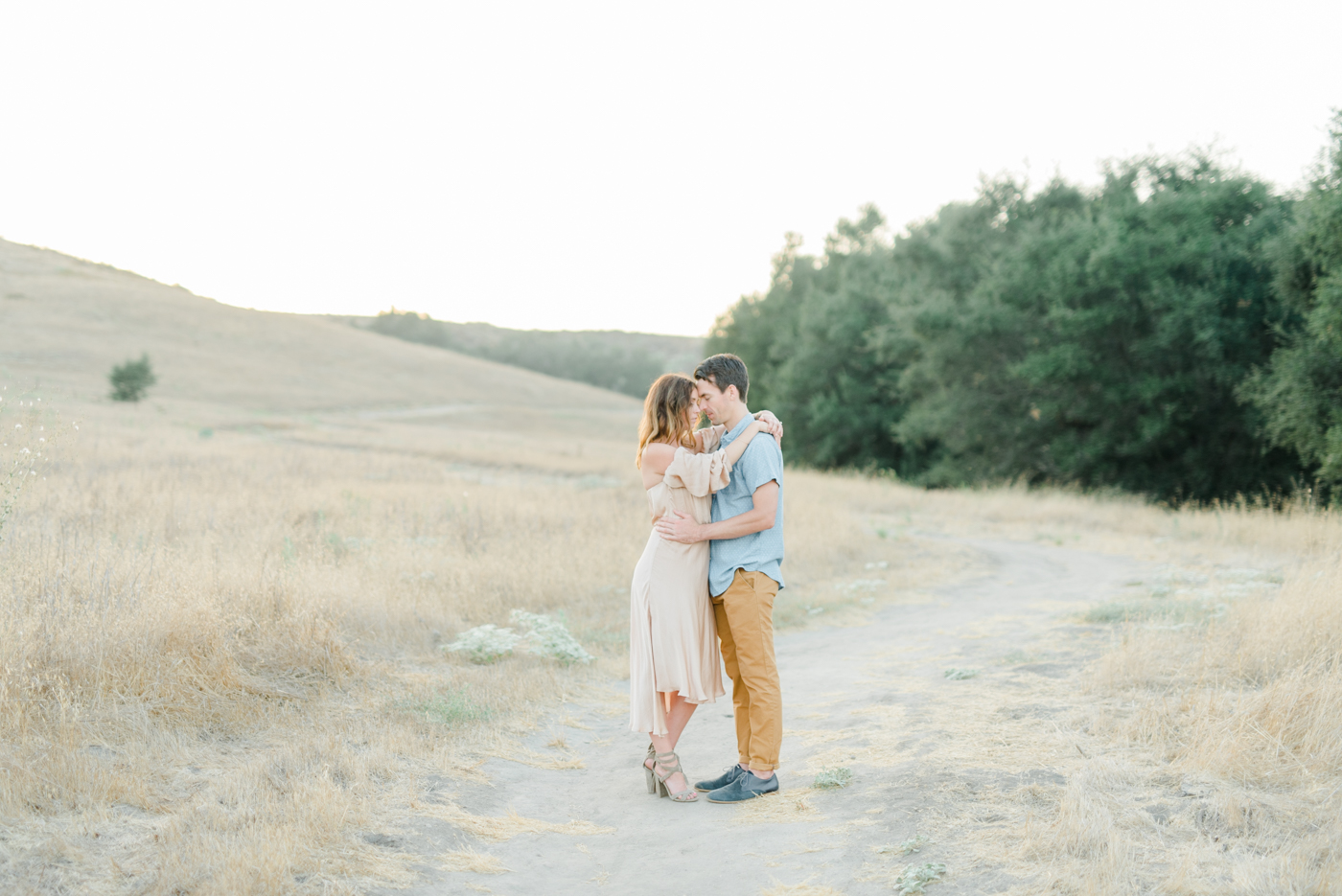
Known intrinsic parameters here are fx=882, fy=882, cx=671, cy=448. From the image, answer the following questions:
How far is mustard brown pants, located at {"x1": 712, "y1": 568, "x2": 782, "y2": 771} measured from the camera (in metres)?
4.88

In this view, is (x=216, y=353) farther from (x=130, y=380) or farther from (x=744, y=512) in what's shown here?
(x=744, y=512)

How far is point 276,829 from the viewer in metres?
3.83

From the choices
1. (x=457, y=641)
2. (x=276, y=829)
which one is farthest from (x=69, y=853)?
(x=457, y=641)

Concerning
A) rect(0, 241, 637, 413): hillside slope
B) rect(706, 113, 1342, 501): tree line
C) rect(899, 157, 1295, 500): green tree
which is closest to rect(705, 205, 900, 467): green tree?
rect(706, 113, 1342, 501): tree line

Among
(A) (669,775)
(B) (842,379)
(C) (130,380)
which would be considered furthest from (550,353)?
(A) (669,775)

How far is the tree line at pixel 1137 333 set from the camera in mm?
18312

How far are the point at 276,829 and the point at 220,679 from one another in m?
2.09

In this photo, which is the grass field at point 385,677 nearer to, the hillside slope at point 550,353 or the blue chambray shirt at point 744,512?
the blue chambray shirt at point 744,512

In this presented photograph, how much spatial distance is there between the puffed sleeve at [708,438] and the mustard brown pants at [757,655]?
0.72 metres

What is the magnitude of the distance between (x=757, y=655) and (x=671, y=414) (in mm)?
→ 1421

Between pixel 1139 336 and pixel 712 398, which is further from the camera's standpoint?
pixel 1139 336

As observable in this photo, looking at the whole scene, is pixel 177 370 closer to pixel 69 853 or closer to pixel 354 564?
pixel 354 564

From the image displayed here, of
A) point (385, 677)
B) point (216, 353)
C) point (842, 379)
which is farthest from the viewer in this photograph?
point (216, 353)

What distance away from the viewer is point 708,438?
509cm
